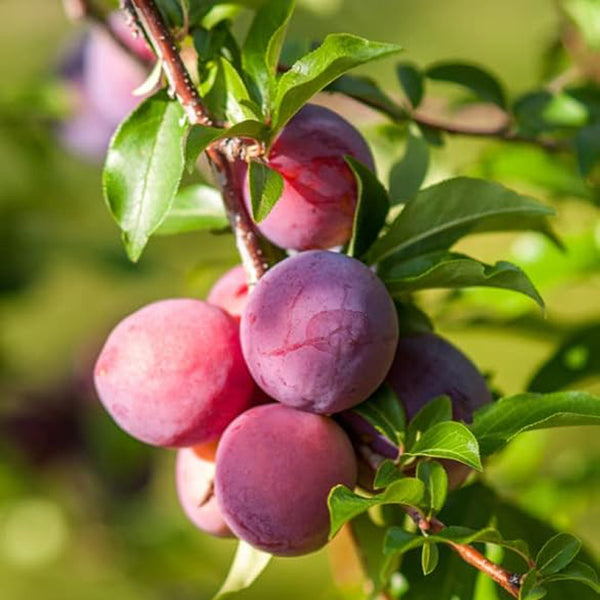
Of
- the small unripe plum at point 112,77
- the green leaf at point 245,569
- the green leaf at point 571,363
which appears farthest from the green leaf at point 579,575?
the small unripe plum at point 112,77

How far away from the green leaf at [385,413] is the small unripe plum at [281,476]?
25mm

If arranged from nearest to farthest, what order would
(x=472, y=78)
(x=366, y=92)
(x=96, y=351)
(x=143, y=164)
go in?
(x=143, y=164) → (x=366, y=92) → (x=472, y=78) → (x=96, y=351)

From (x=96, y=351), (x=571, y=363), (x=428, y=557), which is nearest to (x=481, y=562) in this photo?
(x=428, y=557)

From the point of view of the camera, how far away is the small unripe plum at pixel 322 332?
26.6 inches

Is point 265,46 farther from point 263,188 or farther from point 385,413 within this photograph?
point 385,413

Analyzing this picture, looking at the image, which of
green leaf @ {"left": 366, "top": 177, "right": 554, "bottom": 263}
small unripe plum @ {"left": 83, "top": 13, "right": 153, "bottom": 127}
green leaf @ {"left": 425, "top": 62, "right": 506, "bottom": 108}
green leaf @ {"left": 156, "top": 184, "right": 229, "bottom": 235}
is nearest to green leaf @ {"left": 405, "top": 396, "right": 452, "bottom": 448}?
green leaf @ {"left": 366, "top": 177, "right": 554, "bottom": 263}

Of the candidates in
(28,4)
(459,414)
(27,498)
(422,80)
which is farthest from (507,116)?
(28,4)

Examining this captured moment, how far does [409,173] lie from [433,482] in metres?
0.26

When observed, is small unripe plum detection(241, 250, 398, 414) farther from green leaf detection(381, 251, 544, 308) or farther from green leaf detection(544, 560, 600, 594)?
green leaf detection(544, 560, 600, 594)

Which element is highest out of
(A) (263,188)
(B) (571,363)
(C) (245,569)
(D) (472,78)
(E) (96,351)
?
(A) (263,188)

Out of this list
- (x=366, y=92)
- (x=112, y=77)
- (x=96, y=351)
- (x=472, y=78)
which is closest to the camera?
(x=366, y=92)

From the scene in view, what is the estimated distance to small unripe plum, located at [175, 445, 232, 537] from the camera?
0.78 metres

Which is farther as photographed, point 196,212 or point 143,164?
point 196,212

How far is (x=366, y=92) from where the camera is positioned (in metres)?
0.84
